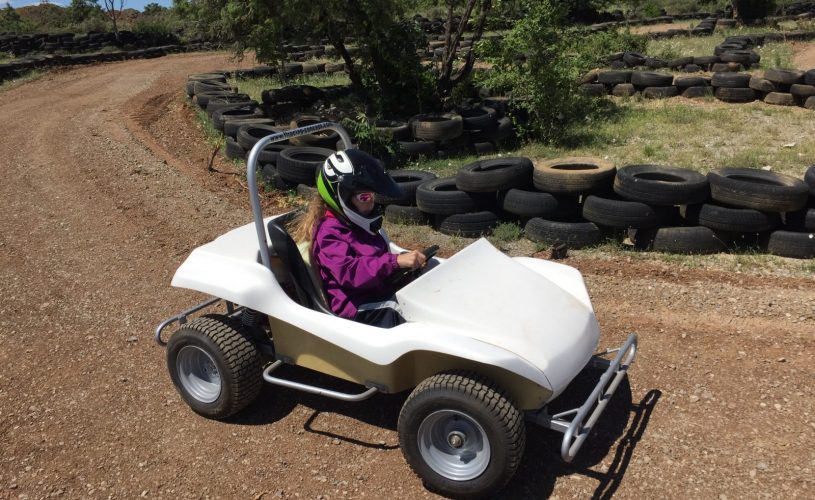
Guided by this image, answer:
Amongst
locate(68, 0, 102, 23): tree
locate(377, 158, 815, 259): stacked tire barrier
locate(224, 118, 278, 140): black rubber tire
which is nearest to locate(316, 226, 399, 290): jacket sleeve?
locate(377, 158, 815, 259): stacked tire barrier

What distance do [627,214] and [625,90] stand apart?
27.0 ft

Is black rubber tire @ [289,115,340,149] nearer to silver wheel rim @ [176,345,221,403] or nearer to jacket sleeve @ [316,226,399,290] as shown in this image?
silver wheel rim @ [176,345,221,403]

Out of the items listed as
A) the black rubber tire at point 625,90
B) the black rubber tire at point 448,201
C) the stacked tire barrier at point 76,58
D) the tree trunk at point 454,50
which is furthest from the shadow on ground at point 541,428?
the stacked tire barrier at point 76,58

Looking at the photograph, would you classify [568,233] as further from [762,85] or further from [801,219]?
[762,85]

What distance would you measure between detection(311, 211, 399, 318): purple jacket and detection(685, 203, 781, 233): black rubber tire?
11.1 ft

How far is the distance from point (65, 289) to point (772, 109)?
427 inches

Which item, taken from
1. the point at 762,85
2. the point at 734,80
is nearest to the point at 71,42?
the point at 734,80

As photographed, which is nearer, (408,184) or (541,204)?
(541,204)

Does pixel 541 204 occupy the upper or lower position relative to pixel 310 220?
lower

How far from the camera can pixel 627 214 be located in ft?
19.4

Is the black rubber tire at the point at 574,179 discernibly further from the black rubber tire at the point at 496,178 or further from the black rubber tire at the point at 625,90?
the black rubber tire at the point at 625,90

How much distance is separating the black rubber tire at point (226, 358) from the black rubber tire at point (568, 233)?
10.5 ft

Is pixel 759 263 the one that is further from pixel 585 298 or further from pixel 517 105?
pixel 517 105

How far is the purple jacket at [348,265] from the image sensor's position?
11.8 feet
